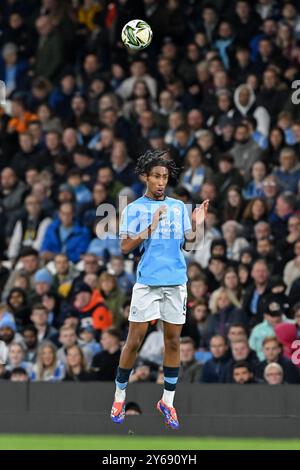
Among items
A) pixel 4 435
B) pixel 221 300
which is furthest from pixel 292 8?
pixel 4 435

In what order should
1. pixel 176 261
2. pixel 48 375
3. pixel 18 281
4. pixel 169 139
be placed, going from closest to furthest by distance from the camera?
pixel 176 261 < pixel 48 375 < pixel 18 281 < pixel 169 139

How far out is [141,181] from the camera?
2175 cm

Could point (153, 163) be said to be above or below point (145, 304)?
above

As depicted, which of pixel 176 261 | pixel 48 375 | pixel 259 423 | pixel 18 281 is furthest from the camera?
pixel 18 281

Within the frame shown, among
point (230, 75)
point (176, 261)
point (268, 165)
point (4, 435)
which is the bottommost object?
point (4, 435)

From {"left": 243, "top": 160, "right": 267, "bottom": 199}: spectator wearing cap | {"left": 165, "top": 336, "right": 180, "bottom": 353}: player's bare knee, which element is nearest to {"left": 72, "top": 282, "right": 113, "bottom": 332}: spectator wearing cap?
{"left": 243, "top": 160, "right": 267, "bottom": 199}: spectator wearing cap

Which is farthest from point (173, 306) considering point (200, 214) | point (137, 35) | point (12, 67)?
point (12, 67)

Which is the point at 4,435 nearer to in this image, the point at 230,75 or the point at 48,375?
the point at 48,375

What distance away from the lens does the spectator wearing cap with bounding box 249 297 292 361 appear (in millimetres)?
18312

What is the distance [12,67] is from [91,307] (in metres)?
7.13

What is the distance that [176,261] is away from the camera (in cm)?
1342

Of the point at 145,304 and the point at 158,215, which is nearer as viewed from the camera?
the point at 158,215

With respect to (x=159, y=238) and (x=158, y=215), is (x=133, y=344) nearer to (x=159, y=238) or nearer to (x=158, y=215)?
(x=159, y=238)

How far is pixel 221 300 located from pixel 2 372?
297cm
